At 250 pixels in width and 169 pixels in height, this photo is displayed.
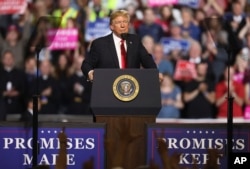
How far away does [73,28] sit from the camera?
13.0m

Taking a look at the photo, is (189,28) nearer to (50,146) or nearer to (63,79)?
(63,79)

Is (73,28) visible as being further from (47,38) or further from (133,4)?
(47,38)

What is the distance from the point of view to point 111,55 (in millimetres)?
7863

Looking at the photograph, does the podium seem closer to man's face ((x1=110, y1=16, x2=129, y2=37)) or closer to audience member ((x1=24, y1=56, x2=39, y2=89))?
man's face ((x1=110, y1=16, x2=129, y2=37))

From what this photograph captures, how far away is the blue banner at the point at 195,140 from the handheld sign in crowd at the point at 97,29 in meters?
5.25

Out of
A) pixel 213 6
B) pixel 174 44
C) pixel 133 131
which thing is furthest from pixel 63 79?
pixel 133 131

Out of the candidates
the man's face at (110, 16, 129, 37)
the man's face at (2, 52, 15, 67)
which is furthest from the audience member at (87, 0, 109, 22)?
the man's face at (110, 16, 129, 37)

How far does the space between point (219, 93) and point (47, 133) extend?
535cm

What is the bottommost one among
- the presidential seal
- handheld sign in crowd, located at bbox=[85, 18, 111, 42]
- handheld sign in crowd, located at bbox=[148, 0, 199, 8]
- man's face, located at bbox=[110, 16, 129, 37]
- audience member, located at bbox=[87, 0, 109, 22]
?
the presidential seal

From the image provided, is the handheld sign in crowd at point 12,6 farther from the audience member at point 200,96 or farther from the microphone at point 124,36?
the microphone at point 124,36

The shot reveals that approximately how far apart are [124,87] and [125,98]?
0.09 m

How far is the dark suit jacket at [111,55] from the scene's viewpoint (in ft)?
25.8

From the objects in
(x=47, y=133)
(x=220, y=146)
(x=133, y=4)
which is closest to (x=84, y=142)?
(x=47, y=133)

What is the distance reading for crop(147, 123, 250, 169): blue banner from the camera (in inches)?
298
